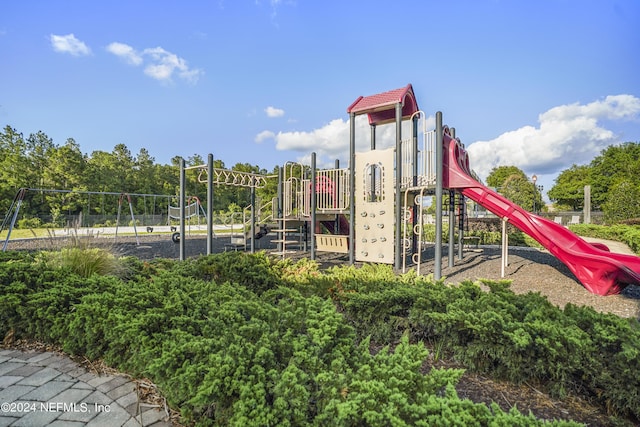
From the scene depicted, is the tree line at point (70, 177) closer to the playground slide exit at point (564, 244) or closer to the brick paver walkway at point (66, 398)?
the playground slide exit at point (564, 244)

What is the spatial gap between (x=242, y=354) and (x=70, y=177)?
3843 centimetres

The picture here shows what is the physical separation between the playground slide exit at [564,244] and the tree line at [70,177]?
18.4 meters

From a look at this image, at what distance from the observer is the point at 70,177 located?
3222 cm

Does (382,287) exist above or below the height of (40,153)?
below

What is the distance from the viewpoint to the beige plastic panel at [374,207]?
7.21m

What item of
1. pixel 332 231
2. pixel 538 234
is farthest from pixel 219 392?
pixel 332 231

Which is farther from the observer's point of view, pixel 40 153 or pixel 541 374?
pixel 40 153

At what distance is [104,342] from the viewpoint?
8.93 feet

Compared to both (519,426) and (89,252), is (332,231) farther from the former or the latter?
(519,426)

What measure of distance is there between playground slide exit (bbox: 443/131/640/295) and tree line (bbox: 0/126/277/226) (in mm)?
18444

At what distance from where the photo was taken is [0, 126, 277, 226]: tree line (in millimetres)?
29500

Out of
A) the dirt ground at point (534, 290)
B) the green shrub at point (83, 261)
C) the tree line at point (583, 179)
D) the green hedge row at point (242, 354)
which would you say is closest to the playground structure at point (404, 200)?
the dirt ground at point (534, 290)

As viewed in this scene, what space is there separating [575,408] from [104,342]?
346cm

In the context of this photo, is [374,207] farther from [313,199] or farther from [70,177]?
[70,177]
